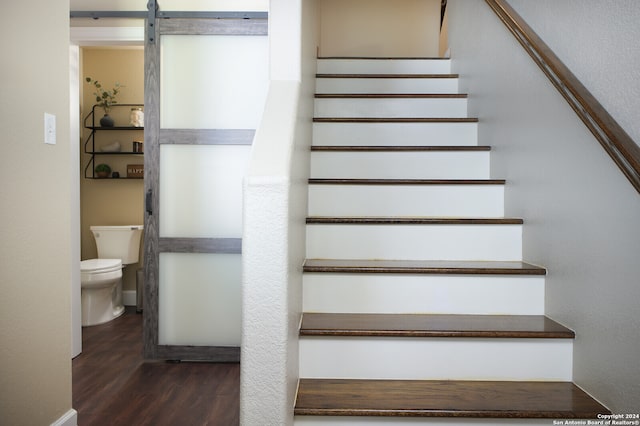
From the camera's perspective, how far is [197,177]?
2924mm

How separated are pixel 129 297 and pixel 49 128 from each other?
295 centimetres

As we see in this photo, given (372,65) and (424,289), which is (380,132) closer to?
(372,65)

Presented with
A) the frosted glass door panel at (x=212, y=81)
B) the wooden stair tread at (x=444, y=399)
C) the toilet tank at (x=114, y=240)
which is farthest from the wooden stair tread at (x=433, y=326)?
the toilet tank at (x=114, y=240)

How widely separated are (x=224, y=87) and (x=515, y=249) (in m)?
1.93

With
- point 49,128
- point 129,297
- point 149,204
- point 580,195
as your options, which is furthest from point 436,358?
point 129,297

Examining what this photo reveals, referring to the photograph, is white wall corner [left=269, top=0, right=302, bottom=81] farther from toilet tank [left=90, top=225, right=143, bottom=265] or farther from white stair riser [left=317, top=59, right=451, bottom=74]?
toilet tank [left=90, top=225, right=143, bottom=265]

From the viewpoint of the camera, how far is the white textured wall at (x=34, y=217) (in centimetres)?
161

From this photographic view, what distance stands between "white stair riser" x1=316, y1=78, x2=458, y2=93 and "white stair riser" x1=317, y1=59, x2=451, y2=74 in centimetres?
28

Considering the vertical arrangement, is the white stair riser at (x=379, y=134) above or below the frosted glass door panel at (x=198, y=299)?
above

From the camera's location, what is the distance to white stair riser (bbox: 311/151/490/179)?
2.42m

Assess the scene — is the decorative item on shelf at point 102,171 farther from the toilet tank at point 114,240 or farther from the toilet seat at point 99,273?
the toilet seat at point 99,273

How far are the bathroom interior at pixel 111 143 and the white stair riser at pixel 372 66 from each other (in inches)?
83.7

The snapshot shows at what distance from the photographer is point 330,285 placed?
183cm

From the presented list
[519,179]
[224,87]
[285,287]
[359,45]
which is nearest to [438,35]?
[359,45]
